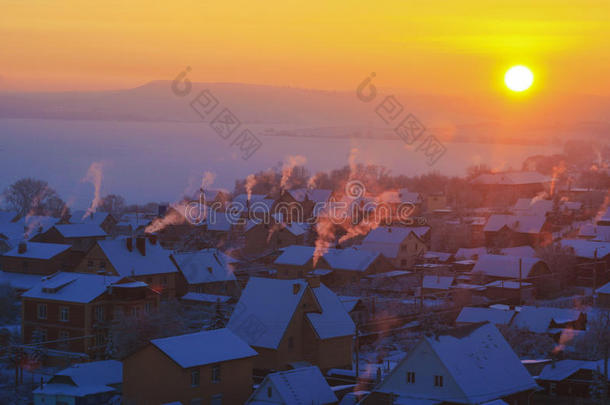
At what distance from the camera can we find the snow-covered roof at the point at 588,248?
34.0 meters

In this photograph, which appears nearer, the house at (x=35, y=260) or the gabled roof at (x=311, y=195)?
the house at (x=35, y=260)

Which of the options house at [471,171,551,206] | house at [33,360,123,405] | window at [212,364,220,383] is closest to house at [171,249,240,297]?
house at [33,360,123,405]

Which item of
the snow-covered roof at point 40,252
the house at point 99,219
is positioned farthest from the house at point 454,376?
the house at point 99,219

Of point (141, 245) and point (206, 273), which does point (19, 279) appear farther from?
point (206, 273)

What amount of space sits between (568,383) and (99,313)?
37.8ft

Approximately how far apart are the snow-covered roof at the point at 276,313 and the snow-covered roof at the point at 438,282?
9423 millimetres

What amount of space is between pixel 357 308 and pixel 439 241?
54.9 feet

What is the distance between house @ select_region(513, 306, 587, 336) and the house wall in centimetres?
982

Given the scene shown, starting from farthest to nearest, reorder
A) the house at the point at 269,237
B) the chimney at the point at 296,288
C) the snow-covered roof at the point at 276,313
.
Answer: the house at the point at 269,237 → the chimney at the point at 296,288 → the snow-covered roof at the point at 276,313

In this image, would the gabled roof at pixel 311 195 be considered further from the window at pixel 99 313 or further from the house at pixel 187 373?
the house at pixel 187 373

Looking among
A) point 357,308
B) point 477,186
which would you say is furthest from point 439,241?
point 477,186

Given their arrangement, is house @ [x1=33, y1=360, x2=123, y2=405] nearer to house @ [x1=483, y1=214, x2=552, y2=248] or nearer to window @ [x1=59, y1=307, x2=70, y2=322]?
window @ [x1=59, y1=307, x2=70, y2=322]

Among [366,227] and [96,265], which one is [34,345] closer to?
[96,265]

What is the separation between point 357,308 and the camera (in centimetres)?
2605
